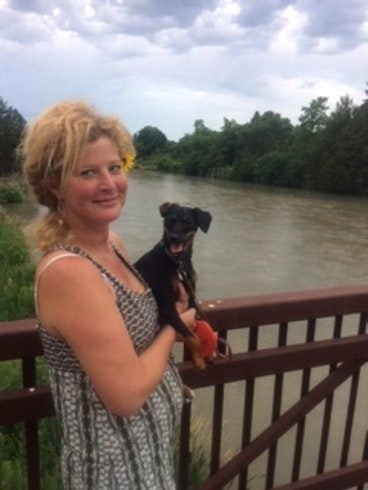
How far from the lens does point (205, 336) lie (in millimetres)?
1746

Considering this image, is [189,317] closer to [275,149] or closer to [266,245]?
[266,245]

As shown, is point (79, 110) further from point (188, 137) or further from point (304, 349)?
point (188, 137)

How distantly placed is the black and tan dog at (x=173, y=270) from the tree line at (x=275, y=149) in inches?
1139

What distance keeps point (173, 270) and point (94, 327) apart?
534mm

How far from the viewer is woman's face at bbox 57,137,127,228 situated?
1.35 meters

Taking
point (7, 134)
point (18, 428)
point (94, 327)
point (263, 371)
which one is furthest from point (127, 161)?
point (7, 134)

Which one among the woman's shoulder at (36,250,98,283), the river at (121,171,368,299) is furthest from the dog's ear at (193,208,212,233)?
the river at (121,171,368,299)

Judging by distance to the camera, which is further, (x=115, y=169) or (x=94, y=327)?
(x=115, y=169)

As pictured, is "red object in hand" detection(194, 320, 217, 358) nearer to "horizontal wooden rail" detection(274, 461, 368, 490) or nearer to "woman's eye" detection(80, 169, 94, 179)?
"woman's eye" detection(80, 169, 94, 179)

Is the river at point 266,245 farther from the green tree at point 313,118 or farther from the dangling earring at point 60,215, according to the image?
the green tree at point 313,118

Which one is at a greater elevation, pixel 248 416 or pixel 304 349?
pixel 304 349

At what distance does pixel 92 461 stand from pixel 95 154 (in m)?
0.76

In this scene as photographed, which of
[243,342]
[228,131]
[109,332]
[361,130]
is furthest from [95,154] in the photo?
[228,131]

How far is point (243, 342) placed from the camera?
9992 millimetres
